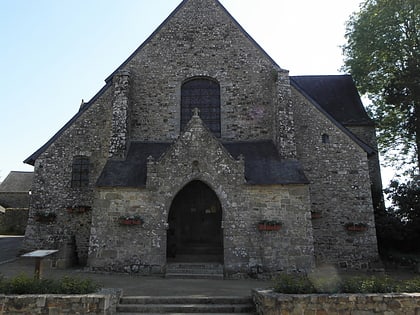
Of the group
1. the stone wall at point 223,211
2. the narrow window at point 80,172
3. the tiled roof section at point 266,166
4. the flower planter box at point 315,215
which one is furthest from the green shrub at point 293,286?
the narrow window at point 80,172

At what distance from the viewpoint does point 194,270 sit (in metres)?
12.2

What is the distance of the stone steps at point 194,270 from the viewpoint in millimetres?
11891

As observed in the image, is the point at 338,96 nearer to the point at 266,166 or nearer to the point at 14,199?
the point at 266,166

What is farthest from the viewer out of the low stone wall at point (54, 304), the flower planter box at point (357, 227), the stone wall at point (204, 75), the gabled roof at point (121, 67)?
the gabled roof at point (121, 67)

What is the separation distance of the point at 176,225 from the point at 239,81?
23.4ft

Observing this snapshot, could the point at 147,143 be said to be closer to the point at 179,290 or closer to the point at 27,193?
the point at 179,290

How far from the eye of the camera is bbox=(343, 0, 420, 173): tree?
1945 centimetres

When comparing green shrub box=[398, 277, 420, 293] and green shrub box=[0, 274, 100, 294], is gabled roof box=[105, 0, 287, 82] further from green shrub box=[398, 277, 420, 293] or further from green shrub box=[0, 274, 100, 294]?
green shrub box=[0, 274, 100, 294]

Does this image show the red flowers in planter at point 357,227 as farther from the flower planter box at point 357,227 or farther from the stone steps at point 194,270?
the stone steps at point 194,270

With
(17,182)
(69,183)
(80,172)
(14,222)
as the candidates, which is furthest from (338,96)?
(17,182)

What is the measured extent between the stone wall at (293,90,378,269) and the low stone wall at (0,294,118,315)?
10879mm

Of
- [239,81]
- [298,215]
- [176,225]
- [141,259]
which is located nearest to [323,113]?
[239,81]

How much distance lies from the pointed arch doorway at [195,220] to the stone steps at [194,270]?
1854 millimetres

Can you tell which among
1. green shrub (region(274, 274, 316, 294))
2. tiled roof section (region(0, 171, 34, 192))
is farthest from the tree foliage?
tiled roof section (region(0, 171, 34, 192))
